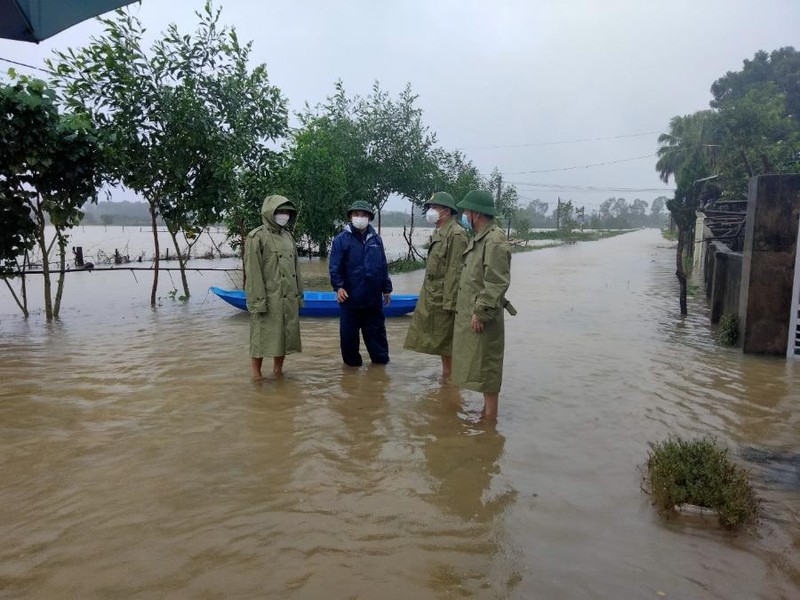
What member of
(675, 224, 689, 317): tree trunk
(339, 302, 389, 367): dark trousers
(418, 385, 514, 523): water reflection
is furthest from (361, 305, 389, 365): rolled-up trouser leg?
(675, 224, 689, 317): tree trunk

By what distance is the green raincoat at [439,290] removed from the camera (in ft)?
19.5

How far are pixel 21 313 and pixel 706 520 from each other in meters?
12.2

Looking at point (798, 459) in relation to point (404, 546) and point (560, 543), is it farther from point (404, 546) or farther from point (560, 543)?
point (404, 546)

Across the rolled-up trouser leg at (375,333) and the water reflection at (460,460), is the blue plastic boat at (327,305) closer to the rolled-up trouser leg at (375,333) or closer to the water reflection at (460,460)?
the rolled-up trouser leg at (375,333)

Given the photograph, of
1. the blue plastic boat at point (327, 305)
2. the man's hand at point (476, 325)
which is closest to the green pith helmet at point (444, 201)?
the man's hand at point (476, 325)

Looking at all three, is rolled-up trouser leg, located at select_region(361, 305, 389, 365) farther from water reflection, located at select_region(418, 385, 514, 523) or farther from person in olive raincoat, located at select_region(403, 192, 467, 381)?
water reflection, located at select_region(418, 385, 514, 523)

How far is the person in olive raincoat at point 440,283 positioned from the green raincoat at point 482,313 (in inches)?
36.5

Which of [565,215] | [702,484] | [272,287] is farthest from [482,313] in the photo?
[565,215]

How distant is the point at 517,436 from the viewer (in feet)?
15.6

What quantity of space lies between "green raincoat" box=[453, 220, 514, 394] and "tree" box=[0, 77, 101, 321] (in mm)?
7354

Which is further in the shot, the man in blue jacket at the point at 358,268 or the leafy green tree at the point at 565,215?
the leafy green tree at the point at 565,215

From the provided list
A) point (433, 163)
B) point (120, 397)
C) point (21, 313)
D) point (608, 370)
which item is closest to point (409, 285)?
point (433, 163)

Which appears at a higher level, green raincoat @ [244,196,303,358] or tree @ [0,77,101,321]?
tree @ [0,77,101,321]

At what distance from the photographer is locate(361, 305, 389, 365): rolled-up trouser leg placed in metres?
6.60
